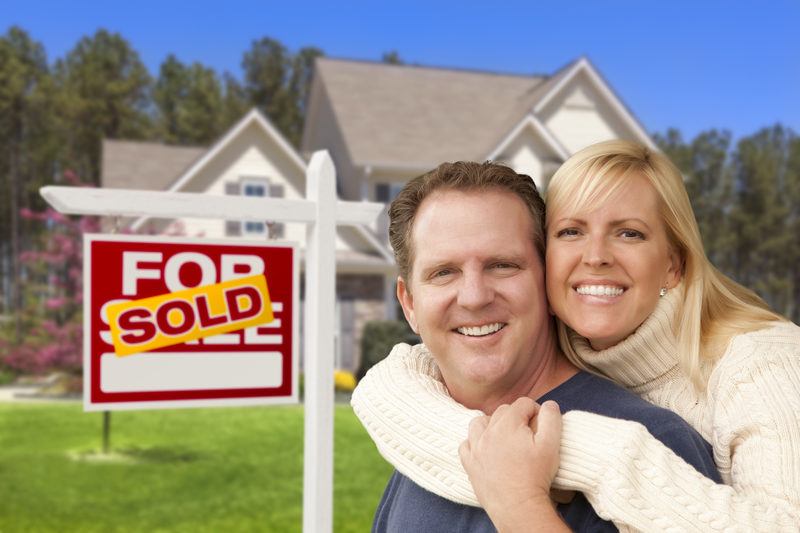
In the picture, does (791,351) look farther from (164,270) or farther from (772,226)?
(772,226)

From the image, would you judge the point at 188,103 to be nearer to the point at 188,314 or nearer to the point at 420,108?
the point at 420,108

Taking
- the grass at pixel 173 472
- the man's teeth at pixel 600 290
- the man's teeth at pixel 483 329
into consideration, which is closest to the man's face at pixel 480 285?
the man's teeth at pixel 483 329

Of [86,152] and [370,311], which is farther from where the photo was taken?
[86,152]

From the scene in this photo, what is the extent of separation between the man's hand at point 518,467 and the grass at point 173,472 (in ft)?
28.6

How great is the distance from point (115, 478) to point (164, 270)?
9.44 m

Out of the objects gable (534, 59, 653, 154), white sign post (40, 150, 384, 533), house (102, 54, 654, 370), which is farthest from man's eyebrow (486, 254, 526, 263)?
gable (534, 59, 653, 154)

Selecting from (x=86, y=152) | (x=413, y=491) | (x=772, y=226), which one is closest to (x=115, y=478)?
(x=413, y=491)

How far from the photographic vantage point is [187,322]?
14.9ft

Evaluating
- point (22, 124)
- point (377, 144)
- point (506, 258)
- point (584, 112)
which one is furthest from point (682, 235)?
point (22, 124)

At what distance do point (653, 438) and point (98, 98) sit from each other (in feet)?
149

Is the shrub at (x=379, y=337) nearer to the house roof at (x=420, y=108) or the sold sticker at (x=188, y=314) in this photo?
the house roof at (x=420, y=108)

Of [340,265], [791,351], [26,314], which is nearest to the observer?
[791,351]

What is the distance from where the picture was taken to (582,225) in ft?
6.96

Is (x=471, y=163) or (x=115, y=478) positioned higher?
(x=471, y=163)
